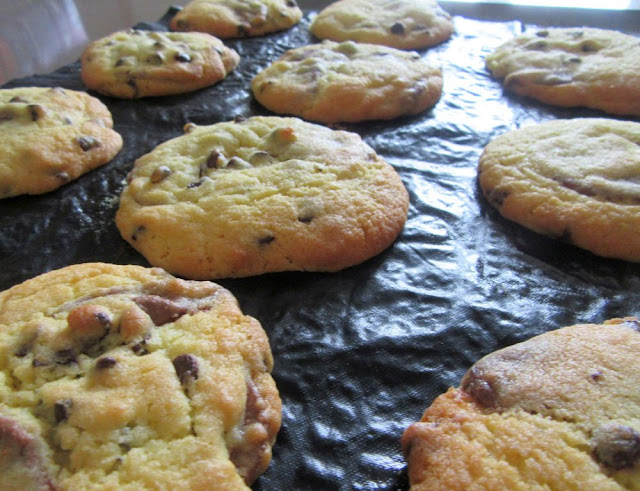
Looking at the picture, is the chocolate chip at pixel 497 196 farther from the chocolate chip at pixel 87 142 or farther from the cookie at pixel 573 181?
the chocolate chip at pixel 87 142

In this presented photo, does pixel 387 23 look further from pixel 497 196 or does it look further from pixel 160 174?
A: pixel 160 174

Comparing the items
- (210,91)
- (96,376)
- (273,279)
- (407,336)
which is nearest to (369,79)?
(210,91)

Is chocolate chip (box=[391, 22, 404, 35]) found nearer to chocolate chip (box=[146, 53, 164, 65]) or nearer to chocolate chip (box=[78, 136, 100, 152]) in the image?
chocolate chip (box=[146, 53, 164, 65])

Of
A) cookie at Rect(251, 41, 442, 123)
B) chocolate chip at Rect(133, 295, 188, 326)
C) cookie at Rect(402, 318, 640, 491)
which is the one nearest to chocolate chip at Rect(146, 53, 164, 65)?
cookie at Rect(251, 41, 442, 123)

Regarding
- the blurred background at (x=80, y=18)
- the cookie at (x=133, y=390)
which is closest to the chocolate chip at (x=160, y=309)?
the cookie at (x=133, y=390)

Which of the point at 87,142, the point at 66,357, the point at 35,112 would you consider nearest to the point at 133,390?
the point at 66,357

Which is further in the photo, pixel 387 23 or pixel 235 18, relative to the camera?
pixel 235 18
